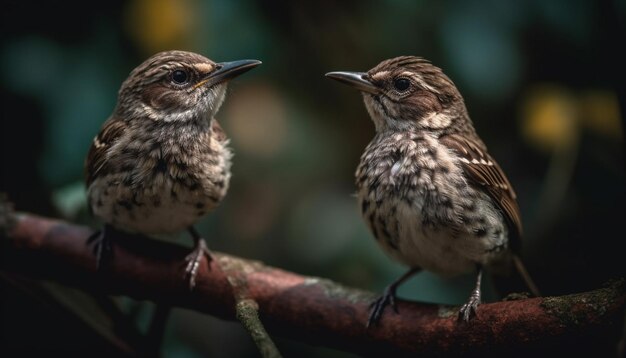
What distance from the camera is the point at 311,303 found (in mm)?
3041

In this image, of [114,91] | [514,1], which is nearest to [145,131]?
[114,91]

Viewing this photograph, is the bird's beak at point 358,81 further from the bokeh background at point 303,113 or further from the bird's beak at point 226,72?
the bokeh background at point 303,113

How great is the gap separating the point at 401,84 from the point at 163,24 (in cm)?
144

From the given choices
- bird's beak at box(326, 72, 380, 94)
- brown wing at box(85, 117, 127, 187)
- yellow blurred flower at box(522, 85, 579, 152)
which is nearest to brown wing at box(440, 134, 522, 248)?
bird's beak at box(326, 72, 380, 94)

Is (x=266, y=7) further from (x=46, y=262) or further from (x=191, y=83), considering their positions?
(x=46, y=262)

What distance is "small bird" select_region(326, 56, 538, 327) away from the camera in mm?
2953

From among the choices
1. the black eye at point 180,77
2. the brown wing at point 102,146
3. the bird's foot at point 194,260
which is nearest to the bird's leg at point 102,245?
the brown wing at point 102,146

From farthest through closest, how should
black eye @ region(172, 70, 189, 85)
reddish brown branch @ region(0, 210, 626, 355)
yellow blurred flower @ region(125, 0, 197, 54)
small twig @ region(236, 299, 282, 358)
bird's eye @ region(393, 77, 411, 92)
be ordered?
yellow blurred flower @ region(125, 0, 197, 54)
black eye @ region(172, 70, 189, 85)
bird's eye @ region(393, 77, 411, 92)
reddish brown branch @ region(0, 210, 626, 355)
small twig @ region(236, 299, 282, 358)

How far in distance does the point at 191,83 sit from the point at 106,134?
501mm

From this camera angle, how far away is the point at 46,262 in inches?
139

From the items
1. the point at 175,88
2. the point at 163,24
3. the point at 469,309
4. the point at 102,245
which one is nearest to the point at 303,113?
the point at 163,24

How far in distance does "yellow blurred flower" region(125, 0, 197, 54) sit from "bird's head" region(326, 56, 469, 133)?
1148 millimetres

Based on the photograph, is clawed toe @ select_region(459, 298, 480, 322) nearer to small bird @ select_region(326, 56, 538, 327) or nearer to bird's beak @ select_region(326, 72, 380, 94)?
small bird @ select_region(326, 56, 538, 327)

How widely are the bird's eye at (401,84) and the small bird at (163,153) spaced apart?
0.72 meters
